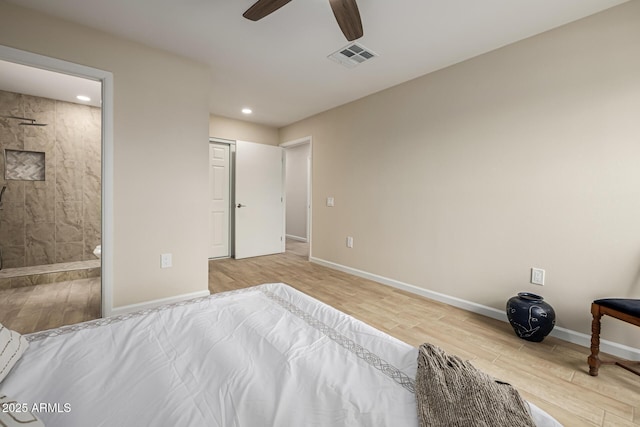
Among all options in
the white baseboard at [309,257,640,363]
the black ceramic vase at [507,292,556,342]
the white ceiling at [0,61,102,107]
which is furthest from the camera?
the white ceiling at [0,61,102,107]

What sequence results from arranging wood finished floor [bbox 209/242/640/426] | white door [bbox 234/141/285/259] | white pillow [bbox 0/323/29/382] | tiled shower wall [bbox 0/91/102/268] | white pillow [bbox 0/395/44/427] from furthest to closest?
white door [bbox 234/141/285/259] → tiled shower wall [bbox 0/91/102/268] → wood finished floor [bbox 209/242/640/426] → white pillow [bbox 0/323/29/382] → white pillow [bbox 0/395/44/427]

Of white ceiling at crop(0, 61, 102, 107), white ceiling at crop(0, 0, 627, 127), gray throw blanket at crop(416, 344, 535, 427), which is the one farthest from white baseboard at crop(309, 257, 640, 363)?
white ceiling at crop(0, 61, 102, 107)

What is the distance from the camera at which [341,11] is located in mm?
1599

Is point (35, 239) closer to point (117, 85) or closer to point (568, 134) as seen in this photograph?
point (117, 85)

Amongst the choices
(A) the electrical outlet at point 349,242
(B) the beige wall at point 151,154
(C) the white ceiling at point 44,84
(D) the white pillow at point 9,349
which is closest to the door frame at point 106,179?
(B) the beige wall at point 151,154

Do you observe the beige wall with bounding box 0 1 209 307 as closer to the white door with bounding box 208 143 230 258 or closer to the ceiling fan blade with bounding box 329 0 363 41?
the ceiling fan blade with bounding box 329 0 363 41

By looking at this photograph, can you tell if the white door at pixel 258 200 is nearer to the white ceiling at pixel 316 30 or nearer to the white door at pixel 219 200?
the white door at pixel 219 200

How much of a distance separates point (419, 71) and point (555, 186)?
1.71m

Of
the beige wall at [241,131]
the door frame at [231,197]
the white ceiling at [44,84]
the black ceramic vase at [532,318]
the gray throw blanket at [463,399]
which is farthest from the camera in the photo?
the door frame at [231,197]

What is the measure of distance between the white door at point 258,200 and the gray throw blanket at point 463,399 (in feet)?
13.9

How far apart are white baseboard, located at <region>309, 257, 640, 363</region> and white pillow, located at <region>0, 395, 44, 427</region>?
2.90m

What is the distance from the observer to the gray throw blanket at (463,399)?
66 centimetres

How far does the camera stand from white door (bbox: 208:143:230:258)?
15.1ft

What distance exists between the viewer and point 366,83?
A: 3.23 meters
